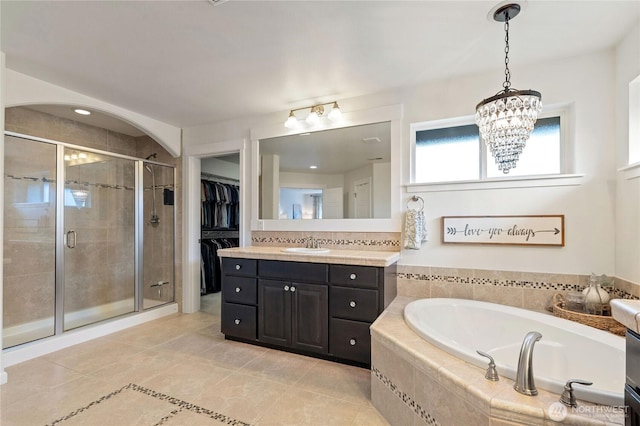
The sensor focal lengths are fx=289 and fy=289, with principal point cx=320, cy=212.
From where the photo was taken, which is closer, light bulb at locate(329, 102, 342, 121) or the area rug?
the area rug

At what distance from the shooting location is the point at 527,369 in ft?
3.64

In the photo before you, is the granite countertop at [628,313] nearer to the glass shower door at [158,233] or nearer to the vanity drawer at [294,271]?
the vanity drawer at [294,271]

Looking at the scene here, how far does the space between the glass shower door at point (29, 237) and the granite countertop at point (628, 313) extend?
4080 millimetres

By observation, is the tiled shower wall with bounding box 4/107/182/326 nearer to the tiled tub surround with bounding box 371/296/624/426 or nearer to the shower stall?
the shower stall

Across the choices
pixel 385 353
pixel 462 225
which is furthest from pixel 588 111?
pixel 385 353

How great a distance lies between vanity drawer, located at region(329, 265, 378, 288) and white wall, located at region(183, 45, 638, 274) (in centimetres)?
55

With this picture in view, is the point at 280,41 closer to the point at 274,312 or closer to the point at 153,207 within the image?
the point at 274,312

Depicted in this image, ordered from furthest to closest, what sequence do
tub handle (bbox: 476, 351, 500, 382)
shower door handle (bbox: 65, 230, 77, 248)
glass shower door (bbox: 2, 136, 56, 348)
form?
shower door handle (bbox: 65, 230, 77, 248), glass shower door (bbox: 2, 136, 56, 348), tub handle (bbox: 476, 351, 500, 382)

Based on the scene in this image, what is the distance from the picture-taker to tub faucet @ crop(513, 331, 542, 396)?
3.60ft

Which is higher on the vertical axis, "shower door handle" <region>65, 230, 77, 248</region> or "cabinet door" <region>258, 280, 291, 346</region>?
"shower door handle" <region>65, 230, 77, 248</region>

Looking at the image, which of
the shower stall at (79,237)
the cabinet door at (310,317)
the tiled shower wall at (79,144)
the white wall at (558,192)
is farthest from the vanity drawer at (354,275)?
the shower stall at (79,237)

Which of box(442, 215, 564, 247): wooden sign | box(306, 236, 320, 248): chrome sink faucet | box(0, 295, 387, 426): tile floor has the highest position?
box(442, 215, 564, 247): wooden sign

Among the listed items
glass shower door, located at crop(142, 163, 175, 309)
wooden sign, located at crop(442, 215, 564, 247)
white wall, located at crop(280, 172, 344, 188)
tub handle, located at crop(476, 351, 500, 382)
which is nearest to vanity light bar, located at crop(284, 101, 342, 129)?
white wall, located at crop(280, 172, 344, 188)

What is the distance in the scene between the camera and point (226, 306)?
2857mm
